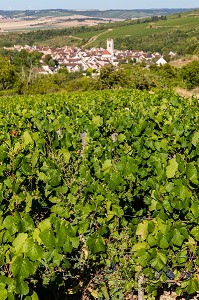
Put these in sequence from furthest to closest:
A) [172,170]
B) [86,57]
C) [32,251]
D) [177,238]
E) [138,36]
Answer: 1. [138,36]
2. [86,57]
3. [172,170]
4. [177,238]
5. [32,251]

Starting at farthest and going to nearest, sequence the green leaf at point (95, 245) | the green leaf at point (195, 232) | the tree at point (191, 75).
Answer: the tree at point (191, 75) < the green leaf at point (195, 232) < the green leaf at point (95, 245)

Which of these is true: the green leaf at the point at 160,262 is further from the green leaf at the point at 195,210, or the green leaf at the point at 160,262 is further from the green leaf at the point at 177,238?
the green leaf at the point at 195,210

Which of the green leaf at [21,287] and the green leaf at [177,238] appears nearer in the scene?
the green leaf at [21,287]

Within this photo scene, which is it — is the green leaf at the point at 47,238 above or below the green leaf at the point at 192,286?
above

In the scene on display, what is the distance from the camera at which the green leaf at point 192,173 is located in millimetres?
3283

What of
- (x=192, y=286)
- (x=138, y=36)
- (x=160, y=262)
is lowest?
(x=138, y=36)

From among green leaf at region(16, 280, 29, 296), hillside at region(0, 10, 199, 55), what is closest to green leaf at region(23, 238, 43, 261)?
green leaf at region(16, 280, 29, 296)

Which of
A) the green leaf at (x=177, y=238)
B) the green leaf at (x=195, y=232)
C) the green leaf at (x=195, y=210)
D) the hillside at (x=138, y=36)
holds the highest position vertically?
the green leaf at (x=195, y=210)

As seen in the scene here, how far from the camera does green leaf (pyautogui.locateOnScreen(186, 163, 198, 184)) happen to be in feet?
10.8

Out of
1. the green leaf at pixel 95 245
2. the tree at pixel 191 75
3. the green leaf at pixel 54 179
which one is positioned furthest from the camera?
the tree at pixel 191 75

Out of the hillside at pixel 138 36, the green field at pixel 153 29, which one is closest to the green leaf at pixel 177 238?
the hillside at pixel 138 36

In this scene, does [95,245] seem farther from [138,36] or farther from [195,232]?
[138,36]

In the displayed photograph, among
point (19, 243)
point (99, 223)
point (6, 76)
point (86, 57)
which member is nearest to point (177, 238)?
point (99, 223)

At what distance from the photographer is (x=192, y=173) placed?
329 centimetres
